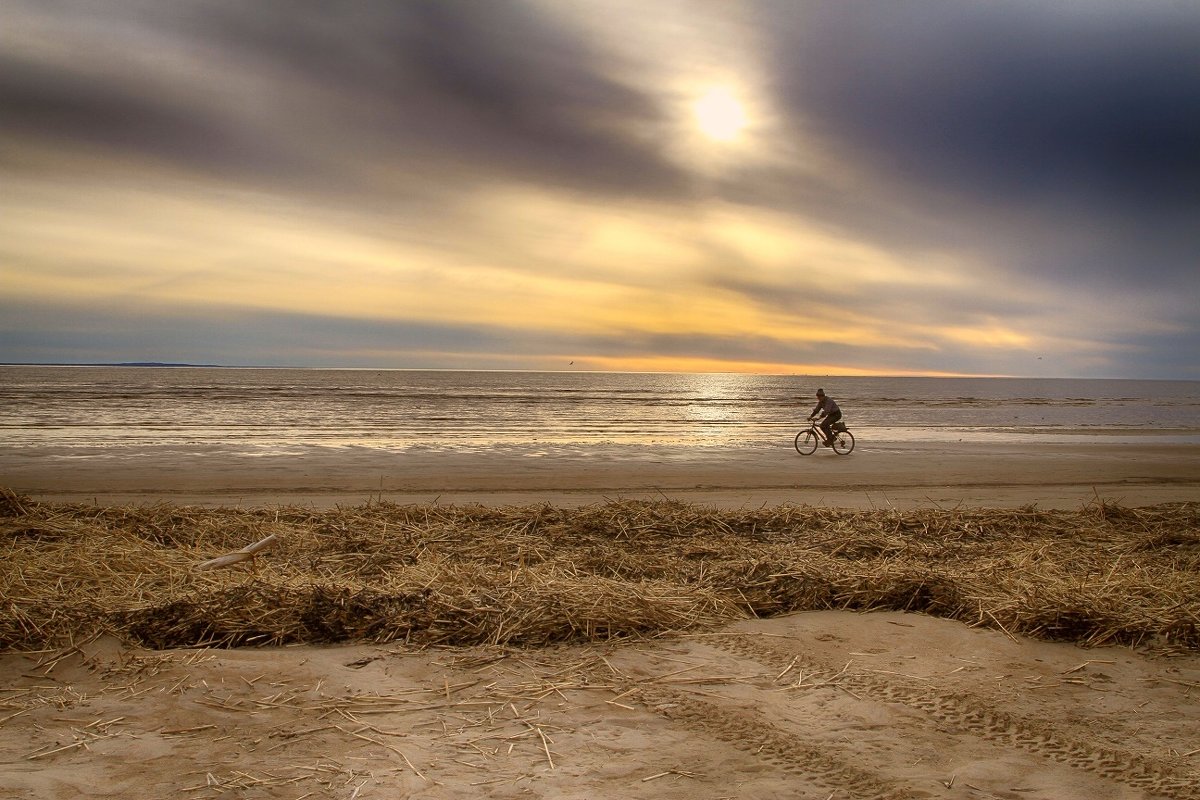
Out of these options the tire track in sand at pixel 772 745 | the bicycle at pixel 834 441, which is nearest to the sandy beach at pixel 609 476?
the bicycle at pixel 834 441

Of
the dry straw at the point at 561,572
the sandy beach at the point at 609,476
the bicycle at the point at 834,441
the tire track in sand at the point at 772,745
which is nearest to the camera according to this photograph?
the tire track in sand at the point at 772,745

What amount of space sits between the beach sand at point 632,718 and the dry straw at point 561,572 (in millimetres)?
269

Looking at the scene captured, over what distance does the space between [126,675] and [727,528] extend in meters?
5.75

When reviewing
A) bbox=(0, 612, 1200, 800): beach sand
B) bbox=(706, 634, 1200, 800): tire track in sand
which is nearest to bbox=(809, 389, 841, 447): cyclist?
bbox=(0, 612, 1200, 800): beach sand

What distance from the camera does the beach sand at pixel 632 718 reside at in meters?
A: 3.14

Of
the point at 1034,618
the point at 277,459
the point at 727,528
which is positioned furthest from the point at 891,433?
the point at 1034,618

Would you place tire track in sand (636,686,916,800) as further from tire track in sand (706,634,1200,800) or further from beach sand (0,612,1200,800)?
tire track in sand (706,634,1200,800)

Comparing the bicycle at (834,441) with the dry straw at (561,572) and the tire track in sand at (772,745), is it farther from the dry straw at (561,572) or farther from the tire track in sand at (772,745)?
the tire track in sand at (772,745)

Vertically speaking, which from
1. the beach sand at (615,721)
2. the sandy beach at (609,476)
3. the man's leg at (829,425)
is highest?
the man's leg at (829,425)

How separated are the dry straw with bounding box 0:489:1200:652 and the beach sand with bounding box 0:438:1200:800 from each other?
0.27m

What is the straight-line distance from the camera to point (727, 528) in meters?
8.32

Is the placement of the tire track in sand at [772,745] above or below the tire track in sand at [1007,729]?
below

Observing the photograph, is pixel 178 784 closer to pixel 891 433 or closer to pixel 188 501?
pixel 188 501

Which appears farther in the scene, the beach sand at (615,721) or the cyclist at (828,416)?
the cyclist at (828,416)
